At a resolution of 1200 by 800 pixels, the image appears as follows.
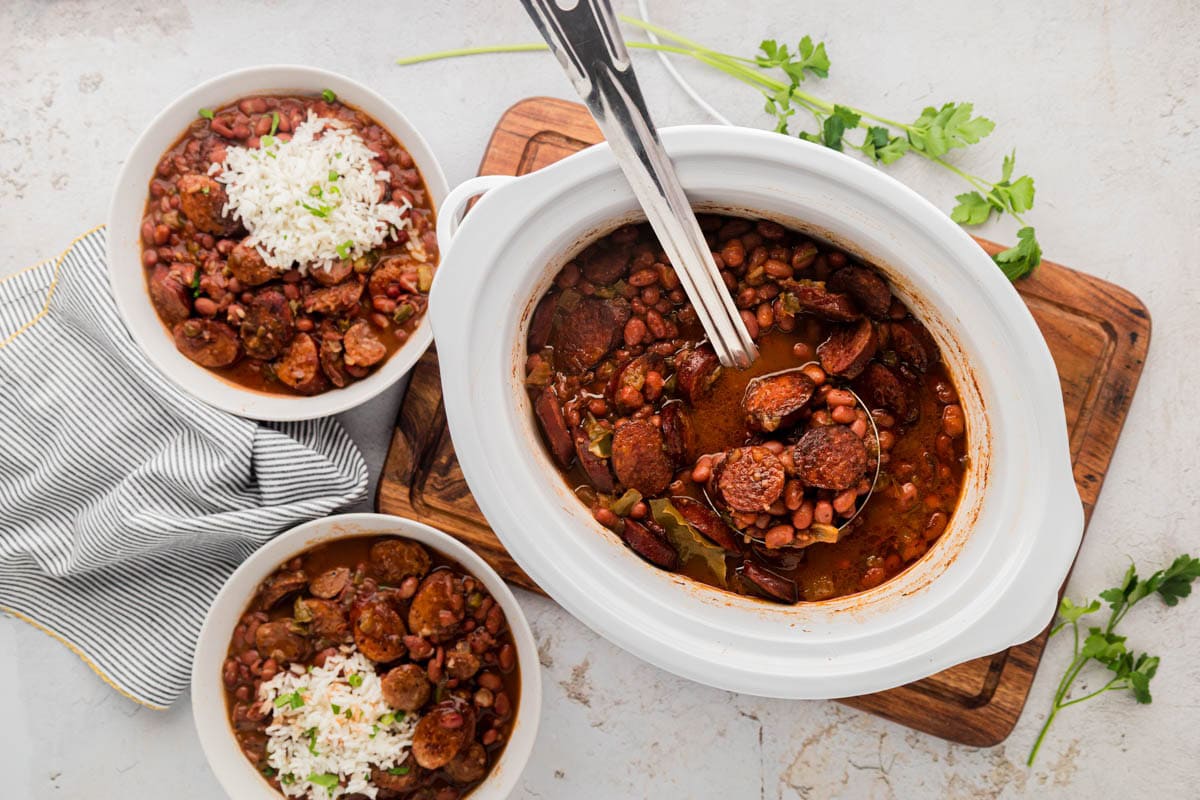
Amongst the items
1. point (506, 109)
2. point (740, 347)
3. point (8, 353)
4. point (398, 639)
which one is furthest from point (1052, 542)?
point (8, 353)

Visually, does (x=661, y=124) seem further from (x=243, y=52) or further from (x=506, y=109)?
(x=243, y=52)

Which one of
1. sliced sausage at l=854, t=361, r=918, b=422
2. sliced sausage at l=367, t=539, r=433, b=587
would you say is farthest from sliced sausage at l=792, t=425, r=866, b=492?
sliced sausage at l=367, t=539, r=433, b=587

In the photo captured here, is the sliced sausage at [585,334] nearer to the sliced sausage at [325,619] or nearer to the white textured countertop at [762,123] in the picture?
the white textured countertop at [762,123]

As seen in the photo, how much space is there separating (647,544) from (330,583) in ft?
3.14

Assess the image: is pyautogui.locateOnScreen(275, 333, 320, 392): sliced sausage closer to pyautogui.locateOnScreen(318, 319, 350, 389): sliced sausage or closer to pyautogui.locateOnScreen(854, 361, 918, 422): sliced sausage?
pyautogui.locateOnScreen(318, 319, 350, 389): sliced sausage

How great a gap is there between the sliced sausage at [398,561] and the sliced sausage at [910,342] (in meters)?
1.38

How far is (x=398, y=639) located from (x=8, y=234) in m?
1.80

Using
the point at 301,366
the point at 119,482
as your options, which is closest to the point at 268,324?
the point at 301,366

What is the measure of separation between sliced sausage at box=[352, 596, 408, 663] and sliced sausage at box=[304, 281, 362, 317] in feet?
2.69

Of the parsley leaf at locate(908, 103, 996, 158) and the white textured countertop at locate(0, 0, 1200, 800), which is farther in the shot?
the white textured countertop at locate(0, 0, 1200, 800)

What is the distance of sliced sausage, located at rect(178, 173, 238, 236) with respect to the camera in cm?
255

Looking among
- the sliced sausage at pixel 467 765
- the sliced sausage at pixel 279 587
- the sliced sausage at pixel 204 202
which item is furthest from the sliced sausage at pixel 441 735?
the sliced sausage at pixel 204 202

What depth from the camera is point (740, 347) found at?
221 centimetres

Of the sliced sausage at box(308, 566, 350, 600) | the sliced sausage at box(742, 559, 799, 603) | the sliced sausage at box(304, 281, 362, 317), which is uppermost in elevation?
the sliced sausage at box(304, 281, 362, 317)
